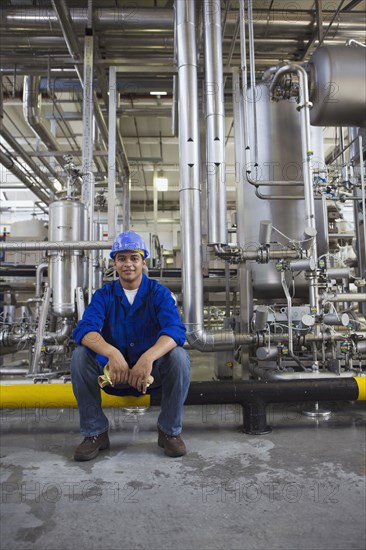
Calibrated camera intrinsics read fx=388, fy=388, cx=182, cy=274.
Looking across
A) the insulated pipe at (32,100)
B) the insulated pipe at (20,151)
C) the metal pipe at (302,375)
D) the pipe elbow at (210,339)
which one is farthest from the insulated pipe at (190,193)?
the insulated pipe at (20,151)

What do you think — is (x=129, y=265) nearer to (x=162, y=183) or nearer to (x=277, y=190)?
(x=277, y=190)

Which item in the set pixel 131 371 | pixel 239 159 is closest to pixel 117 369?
pixel 131 371

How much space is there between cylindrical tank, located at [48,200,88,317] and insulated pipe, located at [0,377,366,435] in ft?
2.21

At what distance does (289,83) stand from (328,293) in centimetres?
132

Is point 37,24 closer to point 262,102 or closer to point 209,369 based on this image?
point 262,102

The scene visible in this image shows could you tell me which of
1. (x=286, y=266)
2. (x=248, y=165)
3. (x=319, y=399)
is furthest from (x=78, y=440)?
(x=248, y=165)

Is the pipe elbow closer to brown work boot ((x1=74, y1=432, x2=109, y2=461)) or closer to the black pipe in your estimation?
the black pipe

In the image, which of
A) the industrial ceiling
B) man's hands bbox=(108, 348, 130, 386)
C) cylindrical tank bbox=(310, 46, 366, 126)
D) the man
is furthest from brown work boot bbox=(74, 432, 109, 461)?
cylindrical tank bbox=(310, 46, 366, 126)

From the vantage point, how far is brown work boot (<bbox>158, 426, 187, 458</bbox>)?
4.77 feet

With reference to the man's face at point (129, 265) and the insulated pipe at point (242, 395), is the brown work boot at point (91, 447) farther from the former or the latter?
the man's face at point (129, 265)

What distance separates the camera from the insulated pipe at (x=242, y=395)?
67.2 inches

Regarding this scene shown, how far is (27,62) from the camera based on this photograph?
11.0ft

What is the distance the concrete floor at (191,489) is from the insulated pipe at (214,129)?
109 cm

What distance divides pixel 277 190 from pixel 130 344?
1637 mm
